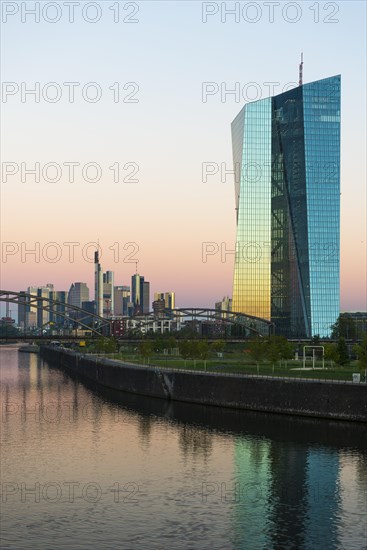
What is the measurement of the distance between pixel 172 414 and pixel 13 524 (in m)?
44.1

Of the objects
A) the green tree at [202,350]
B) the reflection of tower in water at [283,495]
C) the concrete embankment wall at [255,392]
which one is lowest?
the reflection of tower in water at [283,495]

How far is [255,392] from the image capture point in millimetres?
85562

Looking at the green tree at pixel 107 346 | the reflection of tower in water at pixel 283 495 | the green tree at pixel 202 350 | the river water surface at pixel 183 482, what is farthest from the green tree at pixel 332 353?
the green tree at pixel 107 346

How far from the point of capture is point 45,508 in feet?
152

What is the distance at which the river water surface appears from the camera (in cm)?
4091

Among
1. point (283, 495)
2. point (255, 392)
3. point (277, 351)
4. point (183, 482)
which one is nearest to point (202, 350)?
point (277, 351)

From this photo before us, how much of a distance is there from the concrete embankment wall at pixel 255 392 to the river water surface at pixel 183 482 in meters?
1.91

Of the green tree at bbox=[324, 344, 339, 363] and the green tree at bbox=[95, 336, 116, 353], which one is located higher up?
the green tree at bbox=[324, 344, 339, 363]

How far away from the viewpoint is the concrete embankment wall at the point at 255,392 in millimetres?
75750

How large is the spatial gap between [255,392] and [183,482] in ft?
111

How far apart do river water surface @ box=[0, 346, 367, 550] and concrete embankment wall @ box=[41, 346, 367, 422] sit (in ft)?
6.28

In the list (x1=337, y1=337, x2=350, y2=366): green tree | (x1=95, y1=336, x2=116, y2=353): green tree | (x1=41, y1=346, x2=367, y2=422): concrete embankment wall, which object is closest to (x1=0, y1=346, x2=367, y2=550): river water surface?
(x1=41, y1=346, x2=367, y2=422): concrete embankment wall

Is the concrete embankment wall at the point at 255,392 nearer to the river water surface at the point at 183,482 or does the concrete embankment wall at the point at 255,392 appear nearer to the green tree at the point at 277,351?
the river water surface at the point at 183,482

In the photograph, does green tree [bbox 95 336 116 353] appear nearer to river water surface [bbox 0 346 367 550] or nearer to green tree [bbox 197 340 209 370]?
green tree [bbox 197 340 209 370]
